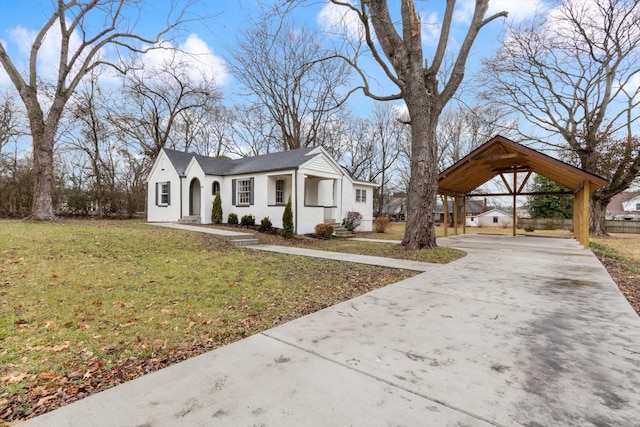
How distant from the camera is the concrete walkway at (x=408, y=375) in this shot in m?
1.87

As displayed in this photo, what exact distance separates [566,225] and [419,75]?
86.3 ft

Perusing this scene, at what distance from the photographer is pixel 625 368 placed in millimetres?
2473

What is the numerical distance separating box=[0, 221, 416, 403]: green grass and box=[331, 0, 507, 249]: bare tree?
11.0 feet

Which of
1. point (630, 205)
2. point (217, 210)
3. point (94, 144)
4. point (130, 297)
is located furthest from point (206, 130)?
point (630, 205)

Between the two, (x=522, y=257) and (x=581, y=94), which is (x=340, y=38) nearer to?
(x=522, y=257)

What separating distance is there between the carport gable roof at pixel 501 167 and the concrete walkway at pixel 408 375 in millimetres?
8107

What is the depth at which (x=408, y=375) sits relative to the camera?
2340 mm

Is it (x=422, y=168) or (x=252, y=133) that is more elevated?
(x=252, y=133)

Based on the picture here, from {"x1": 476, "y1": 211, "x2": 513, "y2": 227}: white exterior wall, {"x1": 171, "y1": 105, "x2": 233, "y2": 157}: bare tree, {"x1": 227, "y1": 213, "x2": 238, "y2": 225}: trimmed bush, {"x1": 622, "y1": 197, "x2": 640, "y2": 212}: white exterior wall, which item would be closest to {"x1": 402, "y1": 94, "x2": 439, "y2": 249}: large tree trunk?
{"x1": 227, "y1": 213, "x2": 238, "y2": 225}: trimmed bush

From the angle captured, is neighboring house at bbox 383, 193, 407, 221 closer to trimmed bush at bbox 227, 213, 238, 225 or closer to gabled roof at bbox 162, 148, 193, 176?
gabled roof at bbox 162, 148, 193, 176

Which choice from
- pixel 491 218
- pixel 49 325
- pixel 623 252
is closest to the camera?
pixel 49 325

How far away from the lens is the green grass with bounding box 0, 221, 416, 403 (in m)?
2.76

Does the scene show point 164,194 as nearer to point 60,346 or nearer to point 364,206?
point 364,206

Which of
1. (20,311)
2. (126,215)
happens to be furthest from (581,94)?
(126,215)
